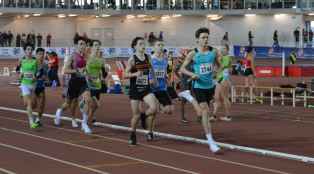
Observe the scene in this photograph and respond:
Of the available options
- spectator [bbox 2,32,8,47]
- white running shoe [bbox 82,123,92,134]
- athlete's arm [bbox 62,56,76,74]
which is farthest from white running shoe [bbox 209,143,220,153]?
spectator [bbox 2,32,8,47]

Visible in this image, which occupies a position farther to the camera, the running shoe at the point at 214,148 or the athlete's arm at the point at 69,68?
the athlete's arm at the point at 69,68

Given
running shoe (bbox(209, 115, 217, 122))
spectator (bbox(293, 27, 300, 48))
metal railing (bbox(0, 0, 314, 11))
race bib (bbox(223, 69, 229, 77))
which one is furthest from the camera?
metal railing (bbox(0, 0, 314, 11))

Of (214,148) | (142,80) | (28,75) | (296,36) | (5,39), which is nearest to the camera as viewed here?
(214,148)

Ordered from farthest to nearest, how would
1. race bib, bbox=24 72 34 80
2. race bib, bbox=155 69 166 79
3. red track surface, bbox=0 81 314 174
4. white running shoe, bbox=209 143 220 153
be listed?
1. race bib, bbox=24 72 34 80
2. race bib, bbox=155 69 166 79
3. white running shoe, bbox=209 143 220 153
4. red track surface, bbox=0 81 314 174

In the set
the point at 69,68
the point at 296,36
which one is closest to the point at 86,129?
the point at 69,68

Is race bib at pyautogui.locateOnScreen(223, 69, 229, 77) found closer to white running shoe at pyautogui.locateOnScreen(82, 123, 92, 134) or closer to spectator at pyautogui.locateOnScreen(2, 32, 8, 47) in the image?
white running shoe at pyautogui.locateOnScreen(82, 123, 92, 134)

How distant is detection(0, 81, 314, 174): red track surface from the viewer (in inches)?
396

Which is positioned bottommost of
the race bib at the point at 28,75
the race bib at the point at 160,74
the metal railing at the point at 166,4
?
the race bib at the point at 28,75

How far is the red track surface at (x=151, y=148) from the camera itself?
10062 millimetres

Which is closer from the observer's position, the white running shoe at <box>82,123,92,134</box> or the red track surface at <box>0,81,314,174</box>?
the red track surface at <box>0,81,314,174</box>

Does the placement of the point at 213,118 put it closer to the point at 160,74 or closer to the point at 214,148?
the point at 160,74

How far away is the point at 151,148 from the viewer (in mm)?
12109

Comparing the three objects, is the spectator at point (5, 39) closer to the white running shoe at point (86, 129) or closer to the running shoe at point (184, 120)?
the running shoe at point (184, 120)

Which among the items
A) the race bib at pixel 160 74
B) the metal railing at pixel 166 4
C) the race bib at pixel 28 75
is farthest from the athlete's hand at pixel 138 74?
the metal railing at pixel 166 4
